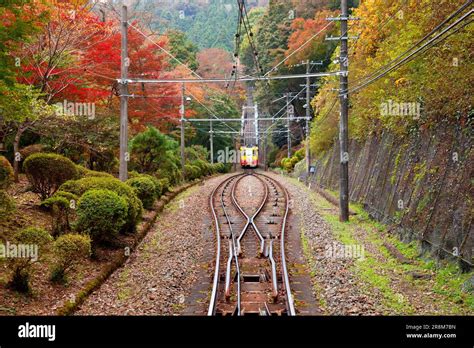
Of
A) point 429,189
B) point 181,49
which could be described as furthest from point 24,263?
point 181,49

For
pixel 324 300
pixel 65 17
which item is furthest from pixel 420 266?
pixel 65 17

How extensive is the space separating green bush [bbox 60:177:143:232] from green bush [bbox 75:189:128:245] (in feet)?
4.56

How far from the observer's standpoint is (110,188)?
44.4 feet

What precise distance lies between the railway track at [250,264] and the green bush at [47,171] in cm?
472

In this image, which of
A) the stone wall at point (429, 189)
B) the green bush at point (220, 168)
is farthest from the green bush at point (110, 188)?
the green bush at point (220, 168)

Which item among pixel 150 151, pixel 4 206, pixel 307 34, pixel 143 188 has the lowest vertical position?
pixel 143 188

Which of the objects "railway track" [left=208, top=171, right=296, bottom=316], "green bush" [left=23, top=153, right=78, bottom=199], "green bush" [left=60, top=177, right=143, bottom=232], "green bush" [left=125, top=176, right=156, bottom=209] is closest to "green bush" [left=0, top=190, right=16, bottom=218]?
"green bush" [left=60, top=177, right=143, bottom=232]

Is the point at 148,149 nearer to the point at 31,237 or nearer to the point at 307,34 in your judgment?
the point at 31,237

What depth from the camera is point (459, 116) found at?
37.2 feet

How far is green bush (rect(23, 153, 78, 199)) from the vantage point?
13.7 meters

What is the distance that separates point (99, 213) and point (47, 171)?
3513mm

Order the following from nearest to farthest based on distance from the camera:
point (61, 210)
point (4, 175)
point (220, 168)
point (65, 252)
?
point (65, 252), point (61, 210), point (4, 175), point (220, 168)

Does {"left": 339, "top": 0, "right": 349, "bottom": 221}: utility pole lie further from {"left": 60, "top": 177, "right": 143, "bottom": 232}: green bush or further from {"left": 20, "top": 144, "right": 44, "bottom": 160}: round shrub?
{"left": 20, "top": 144, "right": 44, "bottom": 160}: round shrub
